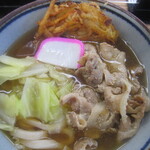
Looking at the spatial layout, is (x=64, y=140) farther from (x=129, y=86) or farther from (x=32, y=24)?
(x=32, y=24)

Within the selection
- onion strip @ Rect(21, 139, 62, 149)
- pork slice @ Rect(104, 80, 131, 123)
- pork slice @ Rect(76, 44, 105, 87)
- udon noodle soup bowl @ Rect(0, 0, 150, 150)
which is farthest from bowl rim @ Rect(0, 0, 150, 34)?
onion strip @ Rect(21, 139, 62, 149)

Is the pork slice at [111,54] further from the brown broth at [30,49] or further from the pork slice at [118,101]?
the pork slice at [118,101]

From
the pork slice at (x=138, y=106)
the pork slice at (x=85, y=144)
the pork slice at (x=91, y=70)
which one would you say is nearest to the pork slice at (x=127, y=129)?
the pork slice at (x=138, y=106)

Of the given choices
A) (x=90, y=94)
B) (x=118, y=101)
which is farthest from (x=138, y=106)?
(x=90, y=94)

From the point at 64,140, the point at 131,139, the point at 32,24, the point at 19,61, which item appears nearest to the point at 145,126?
the point at 131,139

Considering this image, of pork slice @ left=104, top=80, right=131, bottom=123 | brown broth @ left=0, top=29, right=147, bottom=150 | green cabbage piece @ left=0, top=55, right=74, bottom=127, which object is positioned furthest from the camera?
brown broth @ left=0, top=29, right=147, bottom=150

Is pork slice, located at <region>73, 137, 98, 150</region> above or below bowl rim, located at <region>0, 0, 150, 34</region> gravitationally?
below

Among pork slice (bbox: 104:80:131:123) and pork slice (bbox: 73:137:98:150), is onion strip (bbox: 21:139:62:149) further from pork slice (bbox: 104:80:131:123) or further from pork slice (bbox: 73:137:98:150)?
pork slice (bbox: 104:80:131:123)

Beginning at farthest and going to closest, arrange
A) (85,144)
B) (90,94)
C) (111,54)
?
(111,54) < (90,94) < (85,144)

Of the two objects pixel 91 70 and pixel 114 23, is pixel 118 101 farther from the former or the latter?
pixel 114 23
